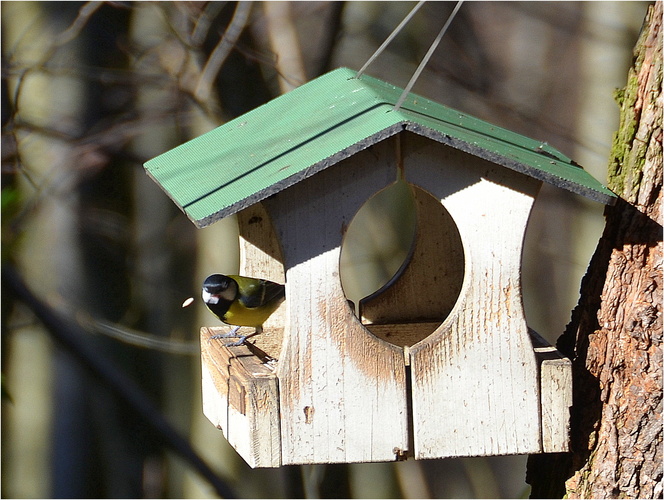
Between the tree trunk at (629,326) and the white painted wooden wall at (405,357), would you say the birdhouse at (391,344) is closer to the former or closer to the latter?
the white painted wooden wall at (405,357)

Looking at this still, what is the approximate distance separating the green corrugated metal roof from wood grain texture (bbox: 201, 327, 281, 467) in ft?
1.45

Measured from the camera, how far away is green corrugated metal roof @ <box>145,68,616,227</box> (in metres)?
1.88

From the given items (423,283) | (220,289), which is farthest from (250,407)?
(423,283)

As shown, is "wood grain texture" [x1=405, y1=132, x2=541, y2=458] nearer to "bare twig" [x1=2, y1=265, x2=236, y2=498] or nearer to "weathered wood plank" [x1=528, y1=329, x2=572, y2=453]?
"weathered wood plank" [x1=528, y1=329, x2=572, y2=453]

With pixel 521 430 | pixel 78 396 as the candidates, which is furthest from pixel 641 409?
pixel 78 396

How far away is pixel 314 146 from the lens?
2.02 metres

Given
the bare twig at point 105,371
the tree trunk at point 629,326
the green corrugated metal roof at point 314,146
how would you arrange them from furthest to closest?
the bare twig at point 105,371 < the tree trunk at point 629,326 < the green corrugated metal roof at point 314,146

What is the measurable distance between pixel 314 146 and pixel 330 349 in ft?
1.58

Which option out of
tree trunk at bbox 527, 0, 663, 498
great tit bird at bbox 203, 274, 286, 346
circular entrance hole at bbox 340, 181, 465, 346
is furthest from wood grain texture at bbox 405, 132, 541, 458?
great tit bird at bbox 203, 274, 286, 346

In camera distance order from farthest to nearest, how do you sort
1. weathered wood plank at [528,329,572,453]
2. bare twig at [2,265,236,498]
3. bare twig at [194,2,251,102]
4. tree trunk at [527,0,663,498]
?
bare twig at [2,265,236,498], bare twig at [194,2,251,102], tree trunk at [527,0,663,498], weathered wood plank at [528,329,572,453]

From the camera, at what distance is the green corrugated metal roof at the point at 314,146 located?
1880 millimetres

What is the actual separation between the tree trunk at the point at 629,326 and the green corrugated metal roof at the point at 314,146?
0.22m

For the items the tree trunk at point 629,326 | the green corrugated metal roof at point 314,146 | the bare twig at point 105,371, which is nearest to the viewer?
the green corrugated metal roof at point 314,146

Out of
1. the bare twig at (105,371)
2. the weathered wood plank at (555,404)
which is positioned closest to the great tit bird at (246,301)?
the weathered wood plank at (555,404)
